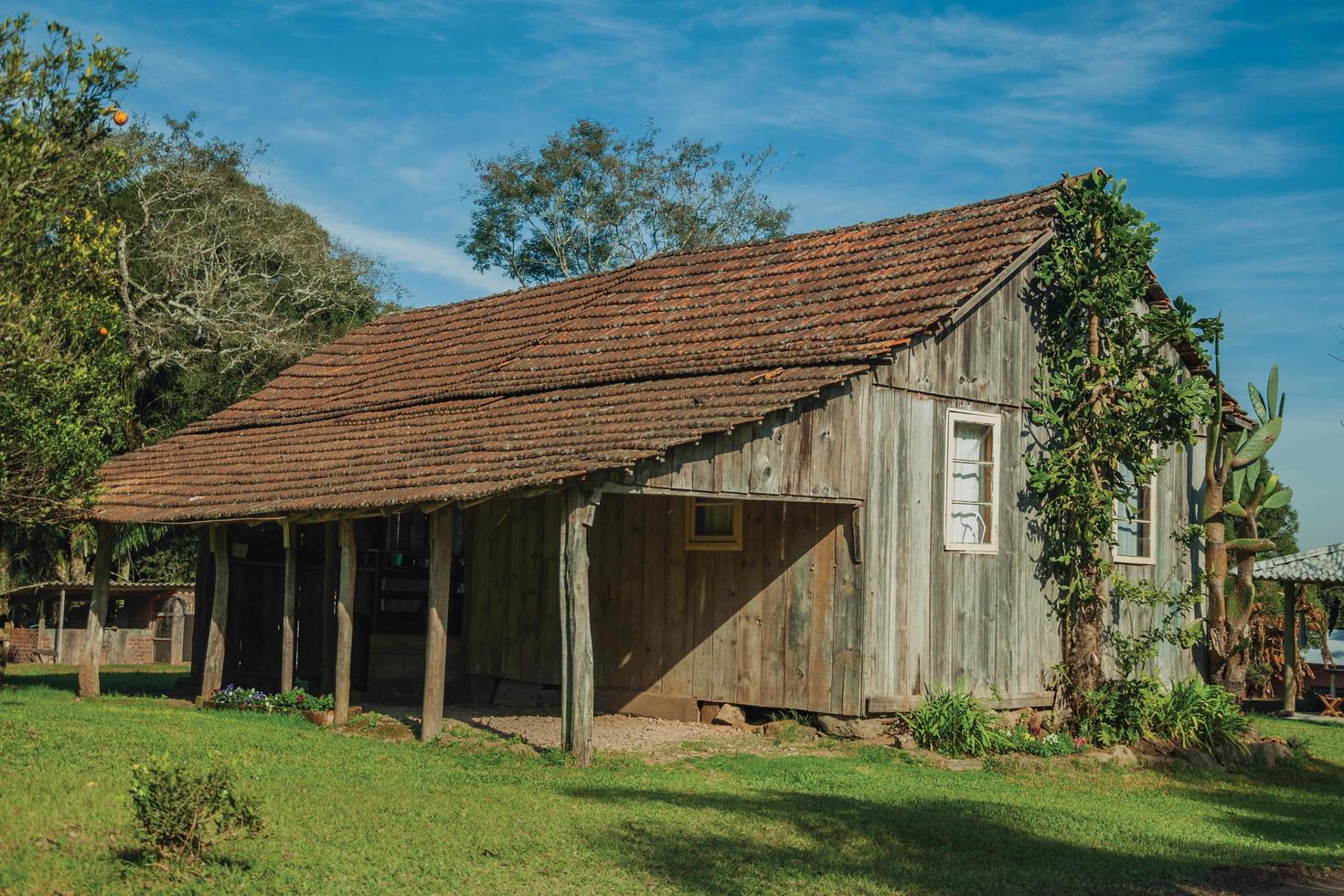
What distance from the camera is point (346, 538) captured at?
49.8 feet

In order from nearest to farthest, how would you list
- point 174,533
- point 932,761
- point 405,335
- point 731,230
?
1. point 932,761
2. point 405,335
3. point 174,533
4. point 731,230

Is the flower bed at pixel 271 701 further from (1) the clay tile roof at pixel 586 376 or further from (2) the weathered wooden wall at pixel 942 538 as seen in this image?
(2) the weathered wooden wall at pixel 942 538

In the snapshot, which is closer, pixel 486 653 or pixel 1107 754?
pixel 1107 754

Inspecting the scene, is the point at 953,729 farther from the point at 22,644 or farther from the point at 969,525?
the point at 22,644

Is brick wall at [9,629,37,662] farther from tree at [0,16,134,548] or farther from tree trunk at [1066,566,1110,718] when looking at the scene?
tree trunk at [1066,566,1110,718]

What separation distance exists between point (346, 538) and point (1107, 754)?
8.44m

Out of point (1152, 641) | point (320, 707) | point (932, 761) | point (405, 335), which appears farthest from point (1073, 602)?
point (405, 335)

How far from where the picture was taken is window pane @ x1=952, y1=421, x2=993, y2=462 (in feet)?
52.6

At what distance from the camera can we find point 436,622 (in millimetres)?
13914

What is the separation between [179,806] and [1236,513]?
619 inches

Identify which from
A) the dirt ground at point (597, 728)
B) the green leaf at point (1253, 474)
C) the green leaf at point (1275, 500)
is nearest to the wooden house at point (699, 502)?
the dirt ground at point (597, 728)

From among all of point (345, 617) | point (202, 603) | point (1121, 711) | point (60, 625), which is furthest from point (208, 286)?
A: point (1121, 711)

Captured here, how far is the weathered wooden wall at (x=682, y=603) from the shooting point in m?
15.0

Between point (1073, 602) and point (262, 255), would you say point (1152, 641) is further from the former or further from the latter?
point (262, 255)
